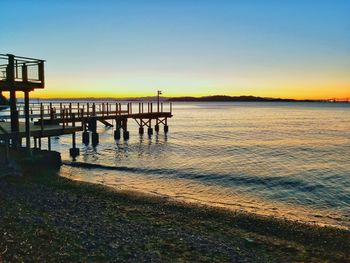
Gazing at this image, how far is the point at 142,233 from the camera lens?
10.5 metres

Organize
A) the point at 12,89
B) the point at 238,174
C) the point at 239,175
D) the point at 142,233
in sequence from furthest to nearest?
1. the point at 238,174
2. the point at 239,175
3. the point at 12,89
4. the point at 142,233

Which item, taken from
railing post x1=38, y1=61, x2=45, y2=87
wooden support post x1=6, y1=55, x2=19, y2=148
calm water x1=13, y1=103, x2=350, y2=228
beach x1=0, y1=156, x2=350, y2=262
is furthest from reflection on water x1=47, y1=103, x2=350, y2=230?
railing post x1=38, y1=61, x2=45, y2=87

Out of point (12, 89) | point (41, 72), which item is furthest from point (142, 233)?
point (41, 72)

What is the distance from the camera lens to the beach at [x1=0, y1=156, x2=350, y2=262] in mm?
8711

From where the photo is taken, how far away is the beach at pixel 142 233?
8.71 meters

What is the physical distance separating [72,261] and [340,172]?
2178 cm

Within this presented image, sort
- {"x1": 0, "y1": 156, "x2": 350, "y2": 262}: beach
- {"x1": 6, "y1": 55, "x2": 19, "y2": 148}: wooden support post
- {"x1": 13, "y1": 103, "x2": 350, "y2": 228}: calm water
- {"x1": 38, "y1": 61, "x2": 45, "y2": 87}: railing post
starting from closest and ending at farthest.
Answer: {"x1": 0, "y1": 156, "x2": 350, "y2": 262}: beach, {"x1": 13, "y1": 103, "x2": 350, "y2": 228}: calm water, {"x1": 6, "y1": 55, "x2": 19, "y2": 148}: wooden support post, {"x1": 38, "y1": 61, "x2": 45, "y2": 87}: railing post

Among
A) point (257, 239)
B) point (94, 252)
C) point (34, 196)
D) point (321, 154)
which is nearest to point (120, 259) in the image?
point (94, 252)

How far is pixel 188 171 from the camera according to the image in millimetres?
24516

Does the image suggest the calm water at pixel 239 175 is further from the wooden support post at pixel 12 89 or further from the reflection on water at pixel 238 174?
the wooden support post at pixel 12 89

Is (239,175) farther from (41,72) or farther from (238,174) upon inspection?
(41,72)

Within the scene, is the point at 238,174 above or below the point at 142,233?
below

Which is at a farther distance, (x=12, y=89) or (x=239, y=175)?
(x=239, y=175)

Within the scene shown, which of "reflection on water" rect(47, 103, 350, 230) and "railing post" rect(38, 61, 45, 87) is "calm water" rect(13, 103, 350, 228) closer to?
"reflection on water" rect(47, 103, 350, 230)
